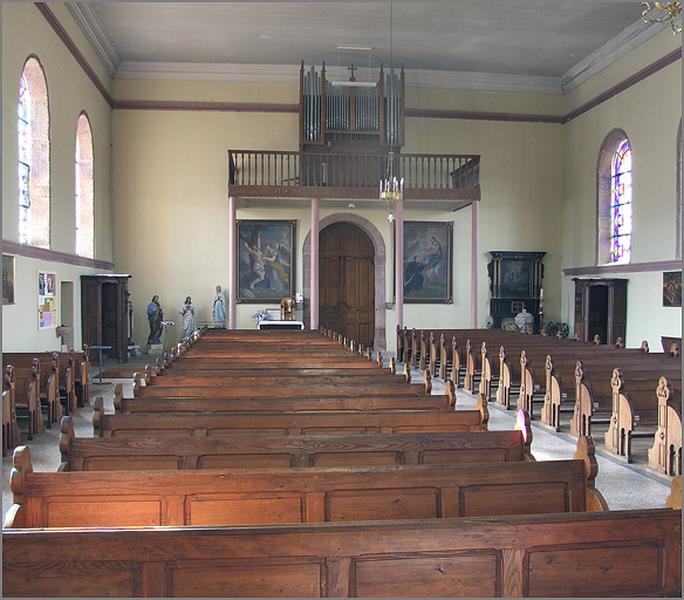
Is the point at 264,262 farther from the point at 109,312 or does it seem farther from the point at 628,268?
the point at 628,268

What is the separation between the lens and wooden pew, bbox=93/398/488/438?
4.07 meters

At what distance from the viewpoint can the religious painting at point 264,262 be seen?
56.2 feet

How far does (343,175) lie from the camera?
16.5m

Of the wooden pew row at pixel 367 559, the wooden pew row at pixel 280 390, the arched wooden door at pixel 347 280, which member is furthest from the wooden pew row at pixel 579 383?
the arched wooden door at pixel 347 280

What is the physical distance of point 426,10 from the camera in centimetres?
1382

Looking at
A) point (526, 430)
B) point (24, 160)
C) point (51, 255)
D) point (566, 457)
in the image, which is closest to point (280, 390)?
point (526, 430)

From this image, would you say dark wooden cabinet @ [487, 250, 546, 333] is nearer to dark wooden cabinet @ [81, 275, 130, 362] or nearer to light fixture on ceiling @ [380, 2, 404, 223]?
light fixture on ceiling @ [380, 2, 404, 223]

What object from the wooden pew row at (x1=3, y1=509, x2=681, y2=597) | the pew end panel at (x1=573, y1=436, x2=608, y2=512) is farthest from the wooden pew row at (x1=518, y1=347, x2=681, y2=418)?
the wooden pew row at (x1=3, y1=509, x2=681, y2=597)

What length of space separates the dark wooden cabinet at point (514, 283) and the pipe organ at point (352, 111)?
15.2ft

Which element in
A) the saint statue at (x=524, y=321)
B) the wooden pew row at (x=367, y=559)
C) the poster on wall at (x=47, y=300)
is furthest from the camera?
the saint statue at (x=524, y=321)

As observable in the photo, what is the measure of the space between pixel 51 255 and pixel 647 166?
1290 cm

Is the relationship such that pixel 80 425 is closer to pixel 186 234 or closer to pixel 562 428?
pixel 562 428

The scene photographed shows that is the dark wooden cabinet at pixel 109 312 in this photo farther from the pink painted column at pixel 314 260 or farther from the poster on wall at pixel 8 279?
the pink painted column at pixel 314 260

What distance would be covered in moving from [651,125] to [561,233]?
4.68m
